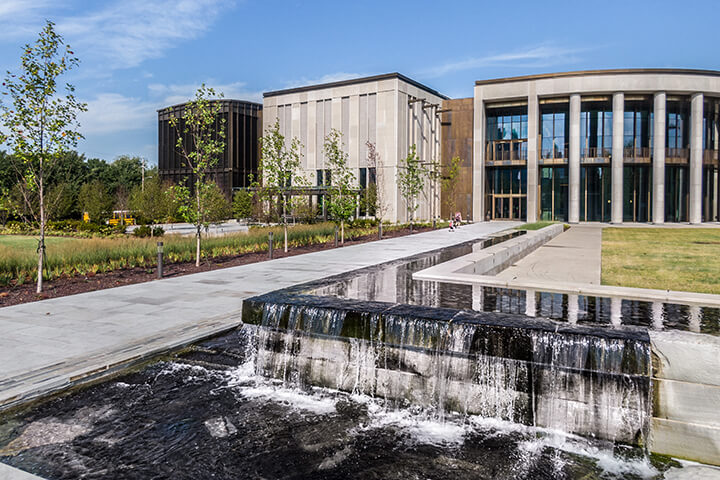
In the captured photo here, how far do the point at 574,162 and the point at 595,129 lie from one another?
4.87 m

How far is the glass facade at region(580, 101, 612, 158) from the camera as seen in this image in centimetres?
5194

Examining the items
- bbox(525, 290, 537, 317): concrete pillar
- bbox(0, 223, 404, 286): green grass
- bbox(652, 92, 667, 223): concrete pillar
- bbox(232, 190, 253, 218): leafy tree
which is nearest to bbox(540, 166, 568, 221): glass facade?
bbox(652, 92, 667, 223): concrete pillar

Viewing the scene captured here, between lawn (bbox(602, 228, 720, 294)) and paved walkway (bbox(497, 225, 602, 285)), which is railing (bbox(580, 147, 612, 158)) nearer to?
lawn (bbox(602, 228, 720, 294))

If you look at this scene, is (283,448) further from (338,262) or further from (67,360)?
(338,262)

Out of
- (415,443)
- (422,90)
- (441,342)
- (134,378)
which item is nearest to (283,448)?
(415,443)

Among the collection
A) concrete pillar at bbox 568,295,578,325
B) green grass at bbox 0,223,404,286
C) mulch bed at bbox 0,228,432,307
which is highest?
green grass at bbox 0,223,404,286

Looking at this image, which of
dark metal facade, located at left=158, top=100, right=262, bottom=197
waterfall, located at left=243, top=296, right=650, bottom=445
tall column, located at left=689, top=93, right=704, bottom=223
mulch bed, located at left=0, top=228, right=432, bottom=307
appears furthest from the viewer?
dark metal facade, located at left=158, top=100, right=262, bottom=197

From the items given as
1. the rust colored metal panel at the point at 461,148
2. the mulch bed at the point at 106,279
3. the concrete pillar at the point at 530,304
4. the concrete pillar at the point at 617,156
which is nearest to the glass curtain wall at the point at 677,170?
the concrete pillar at the point at 617,156

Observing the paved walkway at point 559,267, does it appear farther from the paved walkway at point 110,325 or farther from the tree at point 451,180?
the tree at point 451,180

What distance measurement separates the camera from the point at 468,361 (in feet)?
19.9

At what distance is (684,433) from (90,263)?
52.5ft

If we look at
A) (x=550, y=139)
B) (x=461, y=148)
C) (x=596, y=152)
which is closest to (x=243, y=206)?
(x=461, y=148)

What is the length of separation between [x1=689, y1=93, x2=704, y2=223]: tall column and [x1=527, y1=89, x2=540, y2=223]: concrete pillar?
14.6 meters

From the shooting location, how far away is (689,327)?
6.77m
